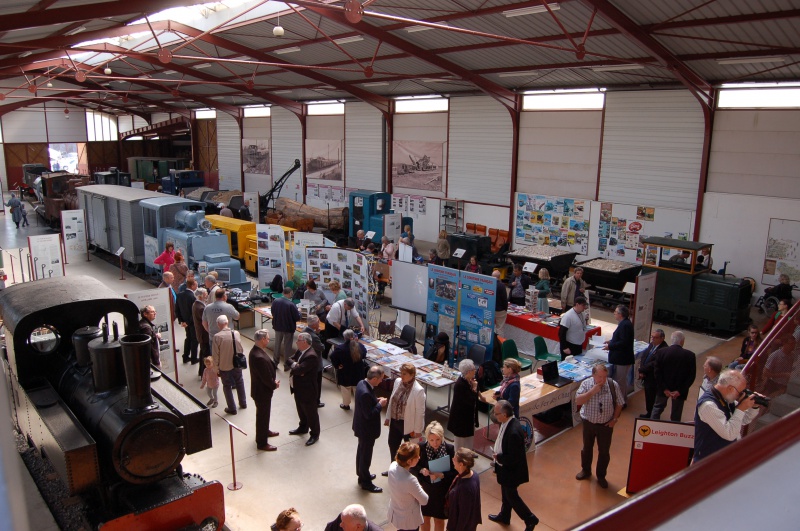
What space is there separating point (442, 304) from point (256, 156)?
1025 inches

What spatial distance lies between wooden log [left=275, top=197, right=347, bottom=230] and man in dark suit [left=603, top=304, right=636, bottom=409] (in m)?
16.5

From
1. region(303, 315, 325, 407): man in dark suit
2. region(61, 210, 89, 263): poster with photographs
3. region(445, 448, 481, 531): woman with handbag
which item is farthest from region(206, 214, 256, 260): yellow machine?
region(445, 448, 481, 531): woman with handbag

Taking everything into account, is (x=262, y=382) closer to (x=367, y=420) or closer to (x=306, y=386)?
(x=306, y=386)

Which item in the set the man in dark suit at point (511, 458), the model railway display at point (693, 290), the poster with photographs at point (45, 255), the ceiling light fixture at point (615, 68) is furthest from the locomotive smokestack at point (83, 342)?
the ceiling light fixture at point (615, 68)

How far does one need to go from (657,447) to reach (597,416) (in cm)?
76

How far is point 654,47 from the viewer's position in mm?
14398

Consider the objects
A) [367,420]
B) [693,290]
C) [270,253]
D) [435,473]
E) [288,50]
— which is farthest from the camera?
[288,50]

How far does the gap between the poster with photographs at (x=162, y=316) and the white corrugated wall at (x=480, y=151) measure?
558 inches

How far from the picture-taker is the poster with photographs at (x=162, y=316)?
33.9 feet

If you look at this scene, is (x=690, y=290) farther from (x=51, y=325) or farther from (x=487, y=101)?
(x=51, y=325)

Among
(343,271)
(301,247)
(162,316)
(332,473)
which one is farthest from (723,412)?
A: (301,247)

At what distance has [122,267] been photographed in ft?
66.1

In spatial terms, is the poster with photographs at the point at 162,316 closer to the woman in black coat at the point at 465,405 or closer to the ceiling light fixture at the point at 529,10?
the woman in black coat at the point at 465,405

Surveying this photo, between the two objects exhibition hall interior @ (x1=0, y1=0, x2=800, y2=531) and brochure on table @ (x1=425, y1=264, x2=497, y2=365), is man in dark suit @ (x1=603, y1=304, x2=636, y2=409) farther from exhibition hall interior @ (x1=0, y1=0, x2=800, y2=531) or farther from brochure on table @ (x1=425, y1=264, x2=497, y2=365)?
brochure on table @ (x1=425, y1=264, x2=497, y2=365)
